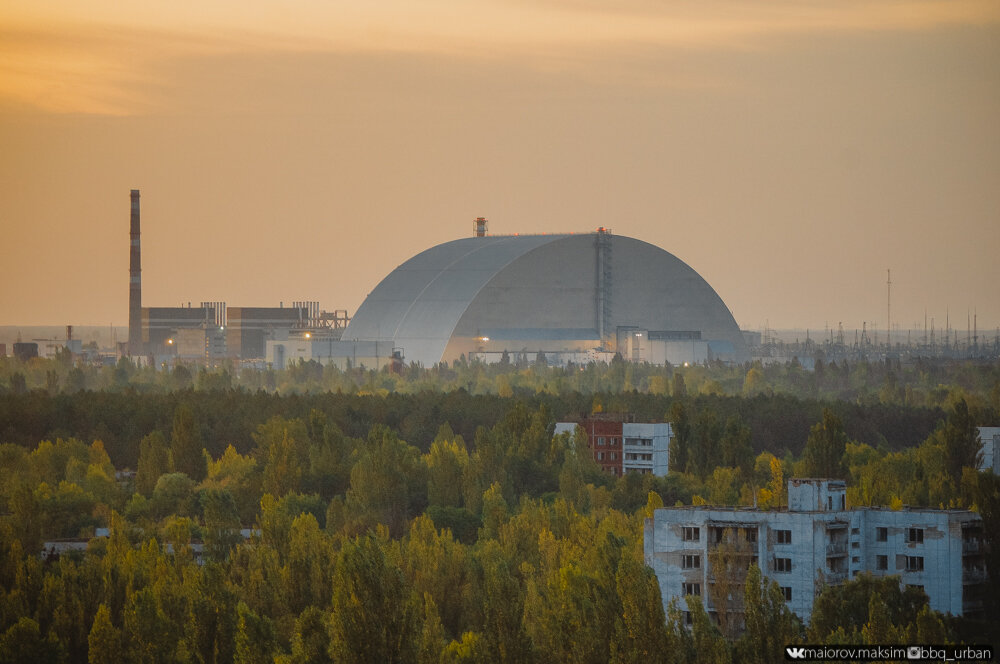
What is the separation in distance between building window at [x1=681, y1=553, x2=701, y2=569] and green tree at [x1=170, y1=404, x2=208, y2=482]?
2288 cm

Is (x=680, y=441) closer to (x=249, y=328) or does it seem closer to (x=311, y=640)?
(x=311, y=640)

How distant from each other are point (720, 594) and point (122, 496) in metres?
19.5

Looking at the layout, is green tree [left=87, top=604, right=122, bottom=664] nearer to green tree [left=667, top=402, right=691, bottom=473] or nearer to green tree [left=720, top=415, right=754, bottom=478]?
green tree [left=720, top=415, right=754, bottom=478]

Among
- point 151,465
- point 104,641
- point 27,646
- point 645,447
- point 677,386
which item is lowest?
point 27,646

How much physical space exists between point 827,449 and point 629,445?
1061 cm

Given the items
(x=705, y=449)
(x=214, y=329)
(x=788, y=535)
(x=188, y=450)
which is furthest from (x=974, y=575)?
(x=214, y=329)

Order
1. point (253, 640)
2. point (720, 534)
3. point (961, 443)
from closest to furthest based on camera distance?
point (253, 640) < point (720, 534) < point (961, 443)

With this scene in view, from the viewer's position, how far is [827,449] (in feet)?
141

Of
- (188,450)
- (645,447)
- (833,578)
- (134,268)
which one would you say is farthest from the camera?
(134,268)

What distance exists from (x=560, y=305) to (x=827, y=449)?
5164 centimetres

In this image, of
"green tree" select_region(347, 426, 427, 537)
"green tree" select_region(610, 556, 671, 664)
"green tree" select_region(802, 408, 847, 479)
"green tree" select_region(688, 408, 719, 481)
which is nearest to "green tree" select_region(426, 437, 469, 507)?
"green tree" select_region(347, 426, 427, 537)

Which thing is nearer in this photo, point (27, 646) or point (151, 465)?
point (27, 646)

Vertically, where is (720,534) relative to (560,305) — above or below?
below

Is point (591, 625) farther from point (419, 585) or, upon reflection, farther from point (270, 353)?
point (270, 353)
